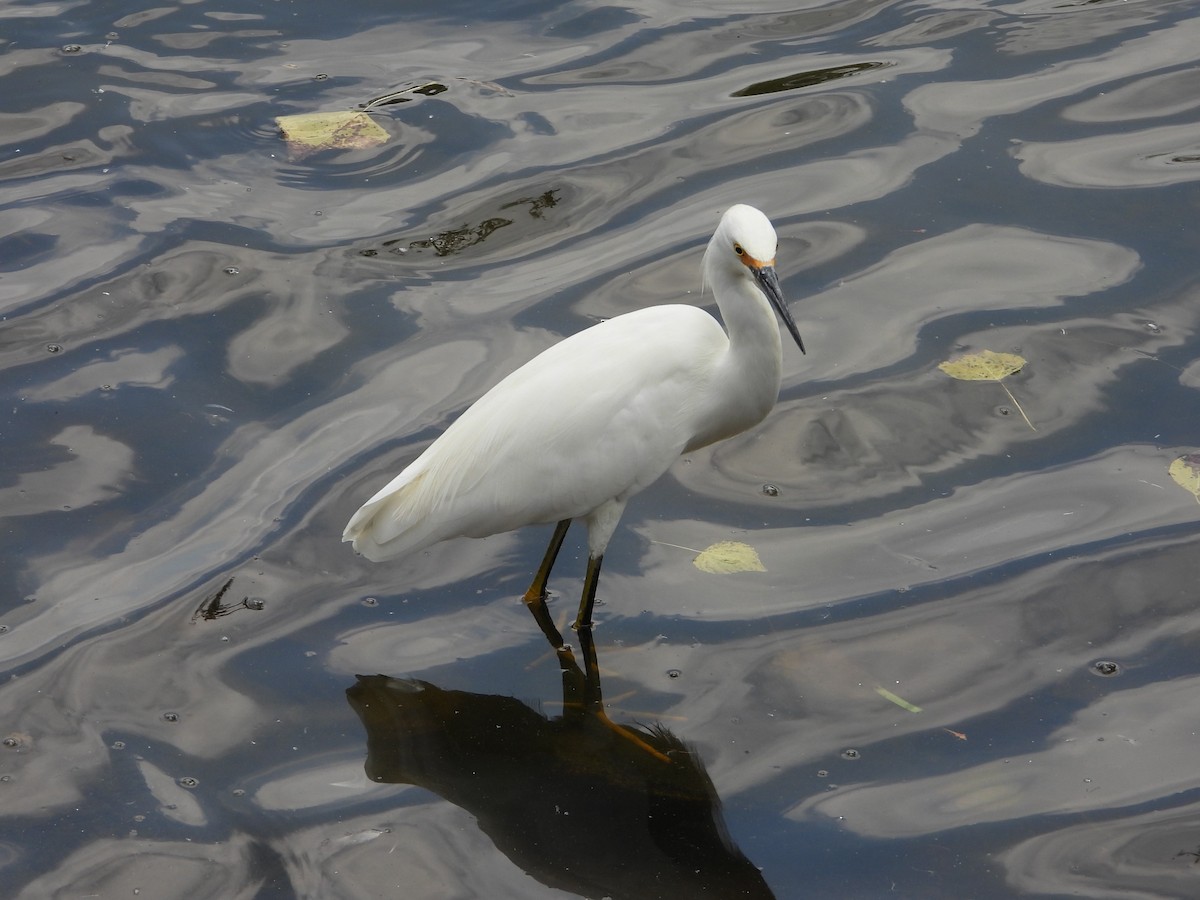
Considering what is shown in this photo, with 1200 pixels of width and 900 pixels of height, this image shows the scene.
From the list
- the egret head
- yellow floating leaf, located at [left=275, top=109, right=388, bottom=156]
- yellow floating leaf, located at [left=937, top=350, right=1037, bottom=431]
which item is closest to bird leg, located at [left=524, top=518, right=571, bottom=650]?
the egret head

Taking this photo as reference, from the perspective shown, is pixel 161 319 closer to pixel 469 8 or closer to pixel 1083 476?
pixel 469 8

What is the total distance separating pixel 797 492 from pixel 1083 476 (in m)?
1.09

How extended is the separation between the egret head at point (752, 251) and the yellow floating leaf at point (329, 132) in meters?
3.69

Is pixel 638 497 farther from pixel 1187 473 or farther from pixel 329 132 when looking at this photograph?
pixel 329 132

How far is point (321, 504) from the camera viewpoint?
5.31 m

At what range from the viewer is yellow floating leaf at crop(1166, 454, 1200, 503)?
4977mm

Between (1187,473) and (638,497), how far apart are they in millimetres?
2077

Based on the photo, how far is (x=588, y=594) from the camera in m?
4.68

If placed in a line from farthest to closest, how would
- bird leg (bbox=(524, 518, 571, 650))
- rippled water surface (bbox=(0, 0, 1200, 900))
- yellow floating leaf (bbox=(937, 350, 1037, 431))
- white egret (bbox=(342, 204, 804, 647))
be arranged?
yellow floating leaf (bbox=(937, 350, 1037, 431)) → bird leg (bbox=(524, 518, 571, 650)) → white egret (bbox=(342, 204, 804, 647)) → rippled water surface (bbox=(0, 0, 1200, 900))

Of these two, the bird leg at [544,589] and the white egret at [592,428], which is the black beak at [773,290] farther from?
the bird leg at [544,589]

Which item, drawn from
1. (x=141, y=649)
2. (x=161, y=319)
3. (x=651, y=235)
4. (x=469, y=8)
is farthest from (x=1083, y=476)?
(x=469, y=8)

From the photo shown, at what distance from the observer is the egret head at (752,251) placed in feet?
14.1

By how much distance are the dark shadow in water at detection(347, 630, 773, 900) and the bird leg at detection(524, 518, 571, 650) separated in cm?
15

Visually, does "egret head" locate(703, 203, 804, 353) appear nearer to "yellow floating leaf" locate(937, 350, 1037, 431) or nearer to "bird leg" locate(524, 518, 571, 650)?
"bird leg" locate(524, 518, 571, 650)
